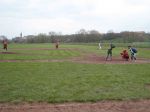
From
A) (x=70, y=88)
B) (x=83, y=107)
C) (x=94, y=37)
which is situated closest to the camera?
(x=83, y=107)

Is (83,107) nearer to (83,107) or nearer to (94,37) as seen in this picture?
(83,107)

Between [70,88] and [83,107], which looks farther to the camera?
[70,88]

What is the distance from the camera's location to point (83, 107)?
30.0 ft

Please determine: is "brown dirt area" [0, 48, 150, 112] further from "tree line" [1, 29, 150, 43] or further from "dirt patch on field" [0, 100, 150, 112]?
"tree line" [1, 29, 150, 43]

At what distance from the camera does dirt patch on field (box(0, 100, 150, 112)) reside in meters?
8.86

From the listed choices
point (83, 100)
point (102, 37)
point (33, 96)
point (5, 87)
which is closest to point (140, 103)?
point (83, 100)

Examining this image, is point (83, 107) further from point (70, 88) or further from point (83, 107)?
point (70, 88)

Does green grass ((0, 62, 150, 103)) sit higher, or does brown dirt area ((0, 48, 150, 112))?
green grass ((0, 62, 150, 103))

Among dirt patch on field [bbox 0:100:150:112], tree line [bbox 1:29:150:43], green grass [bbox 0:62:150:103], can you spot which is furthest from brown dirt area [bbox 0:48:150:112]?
tree line [bbox 1:29:150:43]

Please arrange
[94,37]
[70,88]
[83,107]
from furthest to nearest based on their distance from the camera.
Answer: [94,37], [70,88], [83,107]

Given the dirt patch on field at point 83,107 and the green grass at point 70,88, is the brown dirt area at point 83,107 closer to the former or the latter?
the dirt patch on field at point 83,107

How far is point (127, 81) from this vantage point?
1387 cm

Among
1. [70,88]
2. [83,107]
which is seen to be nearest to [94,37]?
[70,88]

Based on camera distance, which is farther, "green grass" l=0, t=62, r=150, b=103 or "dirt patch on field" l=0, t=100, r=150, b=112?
"green grass" l=0, t=62, r=150, b=103
